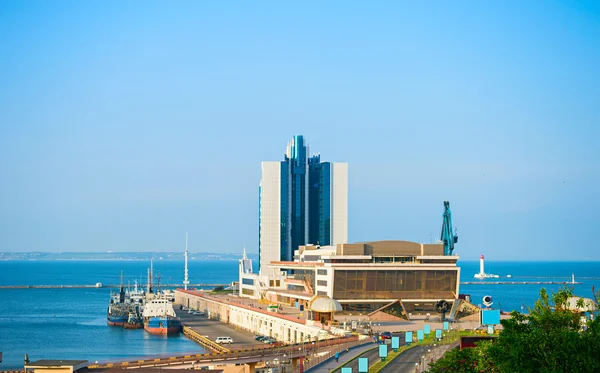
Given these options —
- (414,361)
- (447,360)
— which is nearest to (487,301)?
(414,361)

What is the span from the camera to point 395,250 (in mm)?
130625

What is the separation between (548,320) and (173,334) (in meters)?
101

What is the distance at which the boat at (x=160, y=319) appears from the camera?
Result: 5876 inches

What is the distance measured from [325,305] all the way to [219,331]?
33623 mm

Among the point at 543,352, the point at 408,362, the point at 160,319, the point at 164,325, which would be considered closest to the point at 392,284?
the point at 164,325

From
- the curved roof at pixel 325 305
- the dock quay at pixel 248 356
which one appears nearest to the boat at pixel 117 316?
the curved roof at pixel 325 305

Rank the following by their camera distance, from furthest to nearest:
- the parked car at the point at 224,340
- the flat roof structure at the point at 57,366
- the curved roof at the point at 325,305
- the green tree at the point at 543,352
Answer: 1. the parked car at the point at 224,340
2. the curved roof at the point at 325,305
3. the flat roof structure at the point at 57,366
4. the green tree at the point at 543,352

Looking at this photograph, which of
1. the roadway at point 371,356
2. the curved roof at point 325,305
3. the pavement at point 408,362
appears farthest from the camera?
the curved roof at point 325,305

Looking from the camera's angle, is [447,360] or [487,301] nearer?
[447,360]

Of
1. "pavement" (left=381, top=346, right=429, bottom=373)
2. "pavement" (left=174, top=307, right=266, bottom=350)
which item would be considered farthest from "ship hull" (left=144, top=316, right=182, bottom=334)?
"pavement" (left=381, top=346, right=429, bottom=373)

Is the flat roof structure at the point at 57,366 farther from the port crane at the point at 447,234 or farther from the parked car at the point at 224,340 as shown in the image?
the port crane at the point at 447,234

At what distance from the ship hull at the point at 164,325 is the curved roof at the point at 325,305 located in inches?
1510

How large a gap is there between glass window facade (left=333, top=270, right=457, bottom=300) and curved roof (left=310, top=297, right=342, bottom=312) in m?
10.1

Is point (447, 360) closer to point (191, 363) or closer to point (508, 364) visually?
point (508, 364)
